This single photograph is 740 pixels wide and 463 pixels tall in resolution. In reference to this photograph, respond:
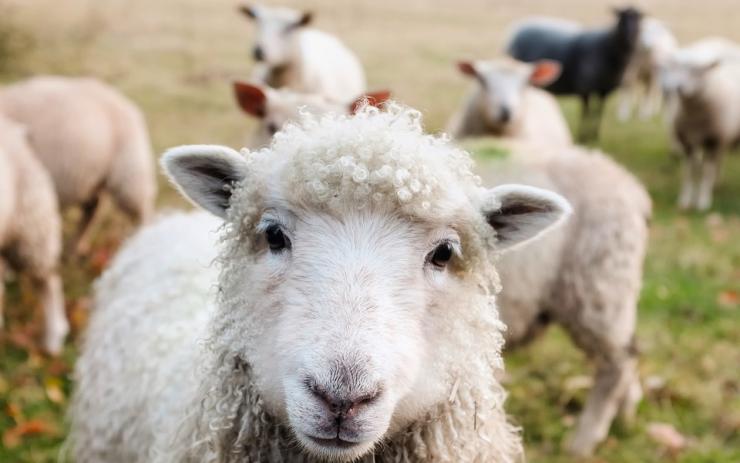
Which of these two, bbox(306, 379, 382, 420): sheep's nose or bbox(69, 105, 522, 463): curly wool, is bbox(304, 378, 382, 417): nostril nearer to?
bbox(306, 379, 382, 420): sheep's nose

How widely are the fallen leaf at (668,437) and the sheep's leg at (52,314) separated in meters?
3.75

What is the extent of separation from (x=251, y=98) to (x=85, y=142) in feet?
5.22

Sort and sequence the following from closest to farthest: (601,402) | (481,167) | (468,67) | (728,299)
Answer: (601,402)
(481,167)
(728,299)
(468,67)

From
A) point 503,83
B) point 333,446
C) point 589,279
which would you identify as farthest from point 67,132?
point 333,446

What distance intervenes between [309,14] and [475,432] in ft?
18.6

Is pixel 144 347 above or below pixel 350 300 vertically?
below

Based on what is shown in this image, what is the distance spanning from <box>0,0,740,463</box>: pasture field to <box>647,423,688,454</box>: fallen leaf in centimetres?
2

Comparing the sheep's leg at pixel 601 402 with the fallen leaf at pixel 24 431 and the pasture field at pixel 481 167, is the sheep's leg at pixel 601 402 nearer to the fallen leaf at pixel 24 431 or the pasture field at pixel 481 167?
the pasture field at pixel 481 167

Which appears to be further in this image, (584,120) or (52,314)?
(584,120)

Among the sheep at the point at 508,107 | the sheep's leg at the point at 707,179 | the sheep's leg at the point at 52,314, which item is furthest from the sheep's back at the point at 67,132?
the sheep's leg at the point at 707,179

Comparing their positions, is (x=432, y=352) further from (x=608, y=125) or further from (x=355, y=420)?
(x=608, y=125)

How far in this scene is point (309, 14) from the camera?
23.0ft

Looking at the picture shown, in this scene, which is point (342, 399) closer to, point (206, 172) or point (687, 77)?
point (206, 172)

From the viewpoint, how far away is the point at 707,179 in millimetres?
8742
